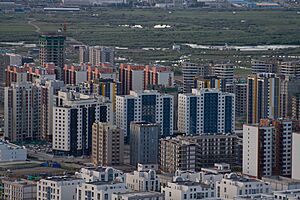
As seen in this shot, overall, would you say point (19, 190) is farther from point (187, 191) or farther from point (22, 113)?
point (22, 113)

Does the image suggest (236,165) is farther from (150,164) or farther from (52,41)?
(52,41)

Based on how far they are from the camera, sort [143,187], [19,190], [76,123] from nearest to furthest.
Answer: [143,187]
[19,190]
[76,123]

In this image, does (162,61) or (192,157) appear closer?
(192,157)

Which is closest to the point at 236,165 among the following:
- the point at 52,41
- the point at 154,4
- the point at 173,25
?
the point at 52,41

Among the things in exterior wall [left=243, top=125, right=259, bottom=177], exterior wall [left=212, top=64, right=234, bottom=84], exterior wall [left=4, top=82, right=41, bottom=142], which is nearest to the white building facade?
exterior wall [left=243, top=125, right=259, bottom=177]

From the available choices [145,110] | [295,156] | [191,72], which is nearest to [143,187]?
[295,156]

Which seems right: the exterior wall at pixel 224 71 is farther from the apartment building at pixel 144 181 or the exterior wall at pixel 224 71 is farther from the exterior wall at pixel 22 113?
the apartment building at pixel 144 181

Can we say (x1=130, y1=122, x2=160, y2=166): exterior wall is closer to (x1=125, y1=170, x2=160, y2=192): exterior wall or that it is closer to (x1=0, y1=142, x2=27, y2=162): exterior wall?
(x1=0, y1=142, x2=27, y2=162): exterior wall

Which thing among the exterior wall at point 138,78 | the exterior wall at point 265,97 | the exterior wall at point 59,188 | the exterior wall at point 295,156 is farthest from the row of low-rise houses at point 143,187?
the exterior wall at point 138,78
